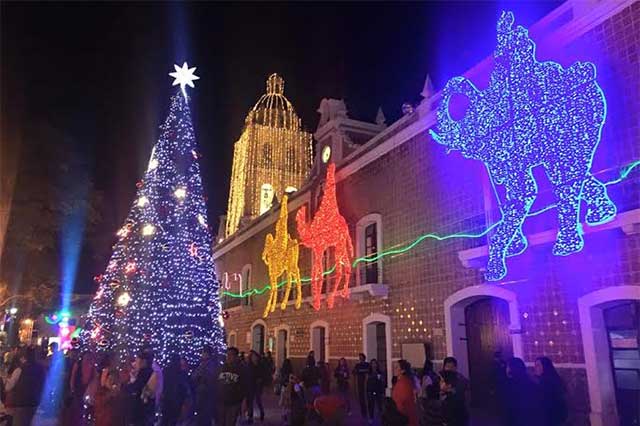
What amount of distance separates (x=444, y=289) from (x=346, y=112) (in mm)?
9047

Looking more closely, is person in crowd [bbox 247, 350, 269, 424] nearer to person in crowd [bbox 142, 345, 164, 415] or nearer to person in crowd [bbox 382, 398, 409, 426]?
person in crowd [bbox 142, 345, 164, 415]

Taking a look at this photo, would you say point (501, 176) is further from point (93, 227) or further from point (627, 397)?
point (93, 227)

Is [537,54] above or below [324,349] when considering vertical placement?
above

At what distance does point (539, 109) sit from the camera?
986cm

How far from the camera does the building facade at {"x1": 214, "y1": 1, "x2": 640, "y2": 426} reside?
30.0ft

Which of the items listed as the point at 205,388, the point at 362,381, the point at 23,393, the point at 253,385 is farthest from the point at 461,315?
the point at 23,393

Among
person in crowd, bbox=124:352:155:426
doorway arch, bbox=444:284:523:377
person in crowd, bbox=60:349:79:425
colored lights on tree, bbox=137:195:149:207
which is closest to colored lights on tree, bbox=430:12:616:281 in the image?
doorway arch, bbox=444:284:523:377

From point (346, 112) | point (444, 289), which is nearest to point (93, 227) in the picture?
point (346, 112)

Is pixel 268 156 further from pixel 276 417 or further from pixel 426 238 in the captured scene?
pixel 276 417

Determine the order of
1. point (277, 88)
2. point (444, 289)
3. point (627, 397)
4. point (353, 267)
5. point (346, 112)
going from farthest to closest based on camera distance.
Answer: point (277, 88) → point (346, 112) → point (353, 267) → point (444, 289) → point (627, 397)

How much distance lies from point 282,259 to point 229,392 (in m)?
12.7

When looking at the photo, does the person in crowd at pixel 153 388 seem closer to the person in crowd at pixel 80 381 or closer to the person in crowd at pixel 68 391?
the person in crowd at pixel 80 381

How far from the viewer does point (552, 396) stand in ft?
21.0

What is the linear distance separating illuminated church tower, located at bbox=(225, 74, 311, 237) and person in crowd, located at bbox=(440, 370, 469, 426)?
110 ft
